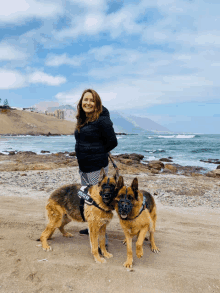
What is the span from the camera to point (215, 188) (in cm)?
1039

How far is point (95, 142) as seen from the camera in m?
4.07

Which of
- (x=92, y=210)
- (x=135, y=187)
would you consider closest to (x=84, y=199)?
(x=92, y=210)

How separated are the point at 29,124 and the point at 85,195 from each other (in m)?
104

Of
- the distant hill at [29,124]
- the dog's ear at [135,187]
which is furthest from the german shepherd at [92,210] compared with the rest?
the distant hill at [29,124]

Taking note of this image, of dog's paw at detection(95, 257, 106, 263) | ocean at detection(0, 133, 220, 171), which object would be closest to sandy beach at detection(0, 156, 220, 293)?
dog's paw at detection(95, 257, 106, 263)

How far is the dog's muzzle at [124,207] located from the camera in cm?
327

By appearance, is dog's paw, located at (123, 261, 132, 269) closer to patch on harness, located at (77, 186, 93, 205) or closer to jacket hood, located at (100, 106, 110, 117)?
patch on harness, located at (77, 186, 93, 205)

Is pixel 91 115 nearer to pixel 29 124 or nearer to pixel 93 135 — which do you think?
pixel 93 135

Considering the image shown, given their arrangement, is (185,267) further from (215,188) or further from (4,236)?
(215,188)

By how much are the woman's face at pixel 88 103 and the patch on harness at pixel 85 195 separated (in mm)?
1437

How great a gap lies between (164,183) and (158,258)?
23.6 ft

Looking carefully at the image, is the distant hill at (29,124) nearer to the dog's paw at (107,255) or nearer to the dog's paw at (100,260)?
the dog's paw at (107,255)

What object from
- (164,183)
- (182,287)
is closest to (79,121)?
(182,287)

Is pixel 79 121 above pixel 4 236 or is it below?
above
